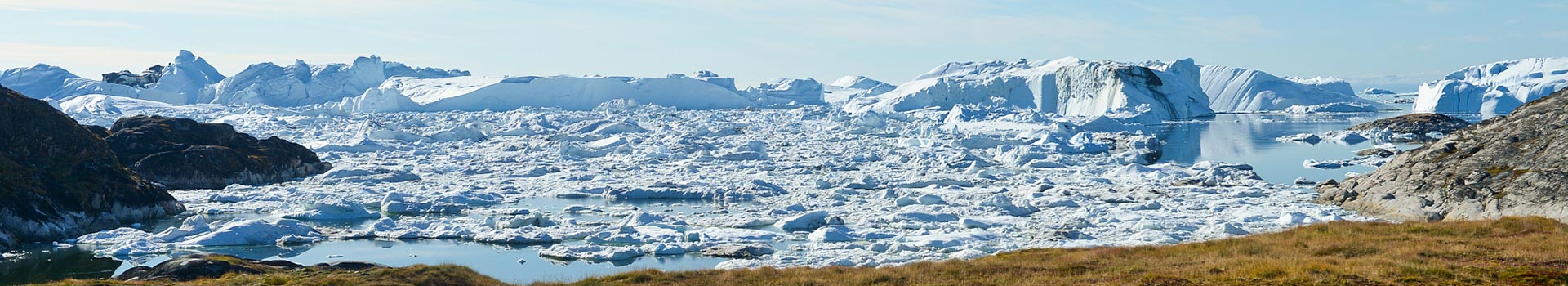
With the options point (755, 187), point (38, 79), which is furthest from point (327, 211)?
point (38, 79)

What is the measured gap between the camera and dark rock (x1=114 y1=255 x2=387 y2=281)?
13078mm

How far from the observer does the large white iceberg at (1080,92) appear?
219 feet

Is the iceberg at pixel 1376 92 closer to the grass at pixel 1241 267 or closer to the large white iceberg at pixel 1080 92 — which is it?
the large white iceberg at pixel 1080 92

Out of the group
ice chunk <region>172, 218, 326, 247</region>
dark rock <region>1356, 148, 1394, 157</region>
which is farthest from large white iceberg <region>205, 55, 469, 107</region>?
dark rock <region>1356, 148, 1394, 157</region>

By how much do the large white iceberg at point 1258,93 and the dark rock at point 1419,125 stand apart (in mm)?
27825

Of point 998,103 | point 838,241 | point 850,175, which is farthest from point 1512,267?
point 998,103

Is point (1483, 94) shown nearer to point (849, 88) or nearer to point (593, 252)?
point (849, 88)

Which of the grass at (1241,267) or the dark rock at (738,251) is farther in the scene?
the dark rock at (738,251)

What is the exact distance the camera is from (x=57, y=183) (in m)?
22.2

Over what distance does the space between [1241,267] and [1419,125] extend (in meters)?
45.9

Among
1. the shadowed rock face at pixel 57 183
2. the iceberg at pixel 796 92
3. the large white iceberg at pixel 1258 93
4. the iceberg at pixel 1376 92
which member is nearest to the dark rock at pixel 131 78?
the iceberg at pixel 796 92

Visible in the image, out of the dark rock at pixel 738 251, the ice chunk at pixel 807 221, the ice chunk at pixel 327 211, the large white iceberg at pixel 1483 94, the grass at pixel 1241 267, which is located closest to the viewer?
the grass at pixel 1241 267

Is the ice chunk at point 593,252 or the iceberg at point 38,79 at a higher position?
the iceberg at point 38,79

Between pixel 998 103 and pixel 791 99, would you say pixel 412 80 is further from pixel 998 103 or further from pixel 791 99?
pixel 998 103
